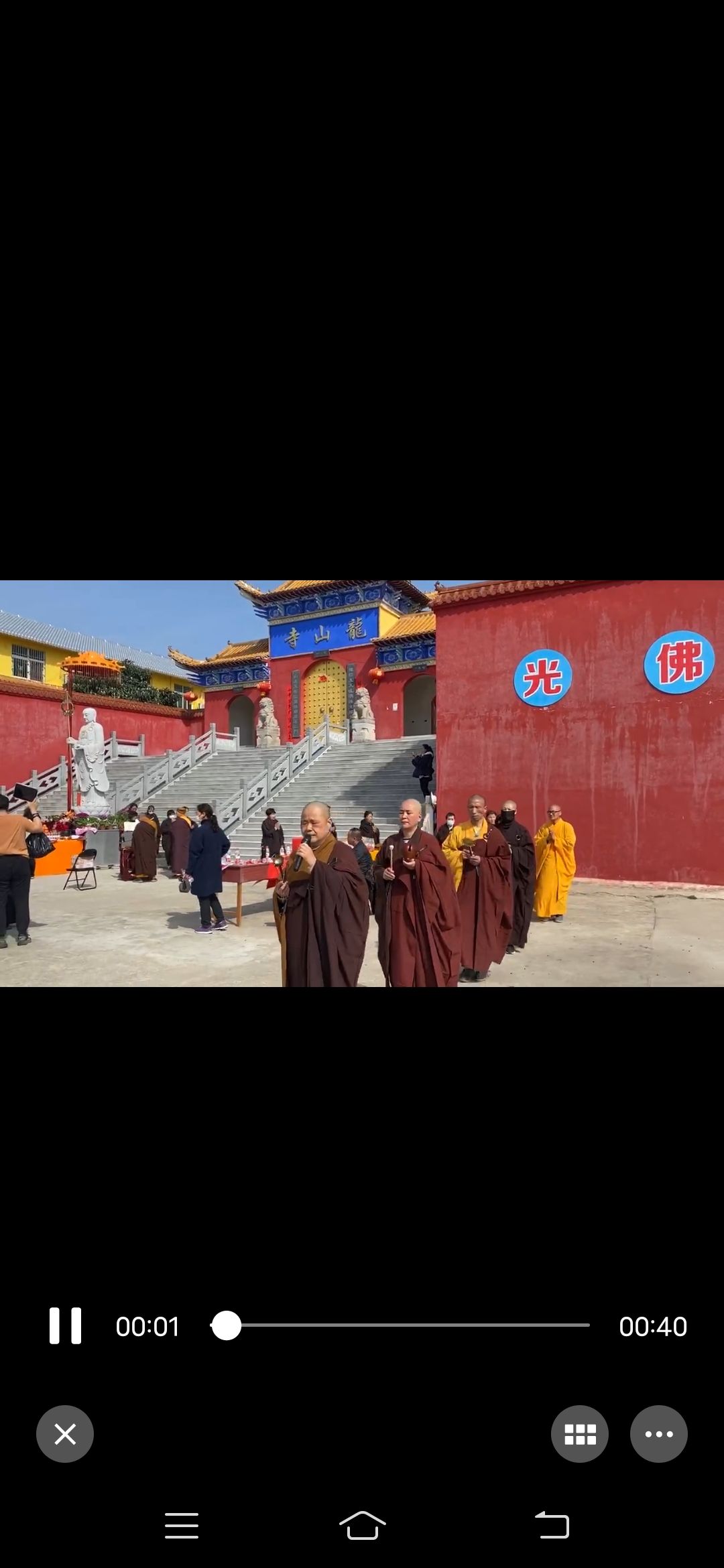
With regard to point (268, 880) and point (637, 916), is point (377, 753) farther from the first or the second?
point (637, 916)

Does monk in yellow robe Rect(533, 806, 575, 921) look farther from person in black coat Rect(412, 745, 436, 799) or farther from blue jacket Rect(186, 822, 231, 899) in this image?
person in black coat Rect(412, 745, 436, 799)

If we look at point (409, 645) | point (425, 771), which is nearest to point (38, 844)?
point (425, 771)

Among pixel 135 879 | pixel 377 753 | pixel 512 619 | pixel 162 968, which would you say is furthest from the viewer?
pixel 377 753

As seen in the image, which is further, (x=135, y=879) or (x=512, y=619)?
(x=135, y=879)

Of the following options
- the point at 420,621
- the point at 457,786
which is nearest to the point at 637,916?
the point at 457,786

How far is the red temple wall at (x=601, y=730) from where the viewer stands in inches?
305

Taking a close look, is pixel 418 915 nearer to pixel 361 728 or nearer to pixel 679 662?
pixel 679 662

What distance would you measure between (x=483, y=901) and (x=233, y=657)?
16.6m

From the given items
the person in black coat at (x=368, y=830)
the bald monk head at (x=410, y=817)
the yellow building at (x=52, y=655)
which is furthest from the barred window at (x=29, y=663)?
the bald monk head at (x=410, y=817)

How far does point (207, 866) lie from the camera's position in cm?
599

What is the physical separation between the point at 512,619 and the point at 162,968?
6179 millimetres

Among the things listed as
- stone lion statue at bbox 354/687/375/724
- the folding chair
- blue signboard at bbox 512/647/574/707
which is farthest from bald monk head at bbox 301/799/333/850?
stone lion statue at bbox 354/687/375/724
